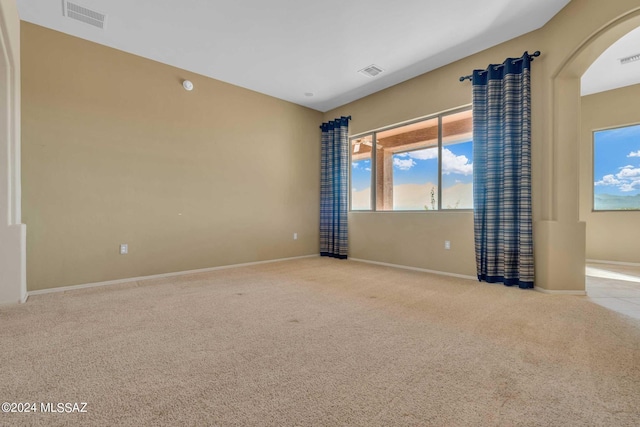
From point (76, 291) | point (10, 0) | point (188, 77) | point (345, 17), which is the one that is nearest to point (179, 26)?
point (188, 77)

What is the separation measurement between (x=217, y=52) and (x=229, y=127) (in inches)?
43.1

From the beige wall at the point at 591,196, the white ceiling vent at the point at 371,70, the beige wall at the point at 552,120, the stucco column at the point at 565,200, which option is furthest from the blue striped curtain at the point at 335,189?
the beige wall at the point at 591,196

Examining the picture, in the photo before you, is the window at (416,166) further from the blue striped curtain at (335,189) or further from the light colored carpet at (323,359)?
the light colored carpet at (323,359)

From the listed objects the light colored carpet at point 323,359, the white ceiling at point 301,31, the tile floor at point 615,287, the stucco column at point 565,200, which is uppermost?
the white ceiling at point 301,31

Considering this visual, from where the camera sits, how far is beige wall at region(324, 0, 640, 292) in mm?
2611

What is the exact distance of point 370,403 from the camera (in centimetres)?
125

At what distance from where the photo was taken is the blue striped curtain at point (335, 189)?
5191mm

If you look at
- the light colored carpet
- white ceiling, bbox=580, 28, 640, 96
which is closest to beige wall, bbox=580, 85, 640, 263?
white ceiling, bbox=580, 28, 640, 96

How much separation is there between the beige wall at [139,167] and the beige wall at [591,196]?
533cm

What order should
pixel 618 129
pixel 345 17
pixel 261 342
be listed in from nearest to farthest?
pixel 261 342, pixel 345 17, pixel 618 129

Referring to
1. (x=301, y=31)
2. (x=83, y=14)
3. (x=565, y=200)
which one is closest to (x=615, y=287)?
(x=565, y=200)

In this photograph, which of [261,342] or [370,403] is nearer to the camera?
[370,403]

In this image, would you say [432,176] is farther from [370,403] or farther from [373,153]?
[370,403]

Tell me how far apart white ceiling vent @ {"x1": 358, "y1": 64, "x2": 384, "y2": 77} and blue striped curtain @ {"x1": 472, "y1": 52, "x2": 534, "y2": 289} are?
1.24 meters
